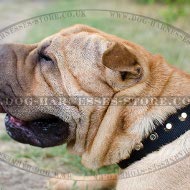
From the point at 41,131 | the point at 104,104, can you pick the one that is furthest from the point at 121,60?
the point at 41,131

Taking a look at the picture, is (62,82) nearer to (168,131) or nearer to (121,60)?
(121,60)

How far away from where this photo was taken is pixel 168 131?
2574 mm

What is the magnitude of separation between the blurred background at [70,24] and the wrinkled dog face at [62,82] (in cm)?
68

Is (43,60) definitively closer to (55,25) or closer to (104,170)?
(104,170)

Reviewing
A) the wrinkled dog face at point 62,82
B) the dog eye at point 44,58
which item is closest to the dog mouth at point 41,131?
the wrinkled dog face at point 62,82

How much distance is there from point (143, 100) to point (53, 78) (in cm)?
53

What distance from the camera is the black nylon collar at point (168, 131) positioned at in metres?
2.57

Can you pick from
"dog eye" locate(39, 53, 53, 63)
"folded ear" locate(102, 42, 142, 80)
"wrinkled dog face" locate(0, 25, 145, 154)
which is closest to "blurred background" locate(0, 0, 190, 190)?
"wrinkled dog face" locate(0, 25, 145, 154)

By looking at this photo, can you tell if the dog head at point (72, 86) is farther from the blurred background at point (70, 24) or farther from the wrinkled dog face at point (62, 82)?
the blurred background at point (70, 24)

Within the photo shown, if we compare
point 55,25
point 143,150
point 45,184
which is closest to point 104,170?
point 45,184

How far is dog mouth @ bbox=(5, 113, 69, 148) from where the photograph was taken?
2.85 metres

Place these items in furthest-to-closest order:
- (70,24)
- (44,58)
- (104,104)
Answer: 1. (70,24)
2. (44,58)
3. (104,104)

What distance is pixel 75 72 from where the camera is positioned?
272 centimetres

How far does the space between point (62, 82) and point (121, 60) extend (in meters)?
0.42
